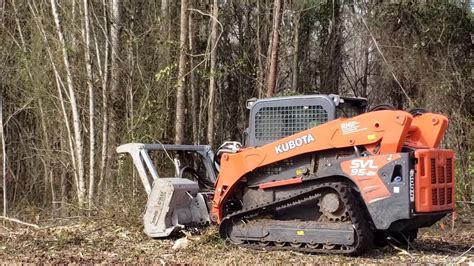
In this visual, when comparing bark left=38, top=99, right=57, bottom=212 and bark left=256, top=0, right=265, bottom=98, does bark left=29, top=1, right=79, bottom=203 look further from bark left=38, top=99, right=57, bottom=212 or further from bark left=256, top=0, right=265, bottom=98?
bark left=256, top=0, right=265, bottom=98

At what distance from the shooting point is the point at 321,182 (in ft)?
24.6

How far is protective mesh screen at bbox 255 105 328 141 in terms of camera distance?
25.6 ft

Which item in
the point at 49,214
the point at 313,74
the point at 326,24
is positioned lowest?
the point at 49,214

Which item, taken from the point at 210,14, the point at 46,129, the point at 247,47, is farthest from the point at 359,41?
the point at 46,129

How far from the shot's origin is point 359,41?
695 inches

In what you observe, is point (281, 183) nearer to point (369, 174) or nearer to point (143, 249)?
point (369, 174)

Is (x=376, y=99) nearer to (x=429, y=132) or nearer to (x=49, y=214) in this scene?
(x=49, y=214)

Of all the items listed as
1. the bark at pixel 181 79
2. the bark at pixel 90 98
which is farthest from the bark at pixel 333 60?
the bark at pixel 90 98

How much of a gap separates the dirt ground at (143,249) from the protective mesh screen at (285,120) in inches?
55.8

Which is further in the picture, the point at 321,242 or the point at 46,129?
the point at 46,129

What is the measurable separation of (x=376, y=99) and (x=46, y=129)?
8364mm

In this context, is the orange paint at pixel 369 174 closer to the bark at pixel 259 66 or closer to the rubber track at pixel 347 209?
the rubber track at pixel 347 209

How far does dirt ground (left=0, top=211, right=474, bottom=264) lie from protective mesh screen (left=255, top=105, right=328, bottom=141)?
4.65 feet

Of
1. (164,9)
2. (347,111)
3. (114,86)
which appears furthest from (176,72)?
(347,111)
